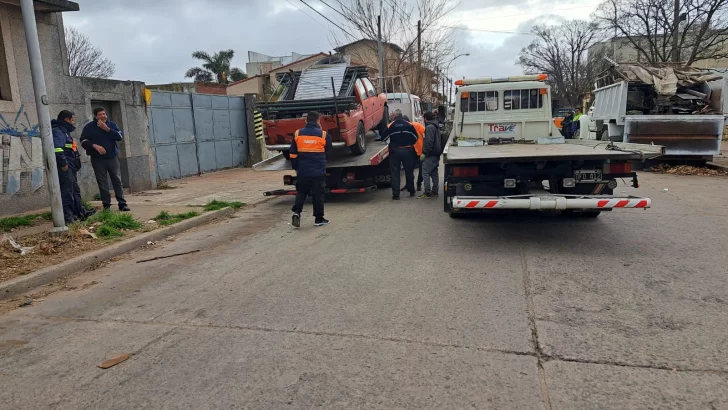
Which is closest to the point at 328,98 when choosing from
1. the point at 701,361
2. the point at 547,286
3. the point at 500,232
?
the point at 500,232

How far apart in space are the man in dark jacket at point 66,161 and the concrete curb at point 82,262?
1.47 m

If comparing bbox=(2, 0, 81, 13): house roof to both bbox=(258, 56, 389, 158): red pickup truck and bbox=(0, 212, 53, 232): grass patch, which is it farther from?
bbox=(258, 56, 389, 158): red pickup truck

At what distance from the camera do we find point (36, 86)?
22.0 ft

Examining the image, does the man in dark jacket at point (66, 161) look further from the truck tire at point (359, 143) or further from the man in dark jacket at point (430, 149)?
the man in dark jacket at point (430, 149)

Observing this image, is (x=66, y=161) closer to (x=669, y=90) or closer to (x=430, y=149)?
(x=430, y=149)

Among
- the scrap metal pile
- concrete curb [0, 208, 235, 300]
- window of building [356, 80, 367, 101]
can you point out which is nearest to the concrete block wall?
concrete curb [0, 208, 235, 300]

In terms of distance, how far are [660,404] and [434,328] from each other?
157 centimetres

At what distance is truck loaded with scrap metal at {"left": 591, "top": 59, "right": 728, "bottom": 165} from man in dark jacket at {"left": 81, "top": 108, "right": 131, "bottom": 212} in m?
12.9

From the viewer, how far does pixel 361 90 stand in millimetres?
11602

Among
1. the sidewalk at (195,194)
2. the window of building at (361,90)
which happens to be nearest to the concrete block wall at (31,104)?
the sidewalk at (195,194)

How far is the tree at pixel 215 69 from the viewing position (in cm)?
5116

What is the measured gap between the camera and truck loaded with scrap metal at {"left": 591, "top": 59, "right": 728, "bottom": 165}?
14039 millimetres

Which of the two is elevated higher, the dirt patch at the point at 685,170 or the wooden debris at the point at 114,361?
the wooden debris at the point at 114,361

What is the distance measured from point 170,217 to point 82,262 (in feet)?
8.55
